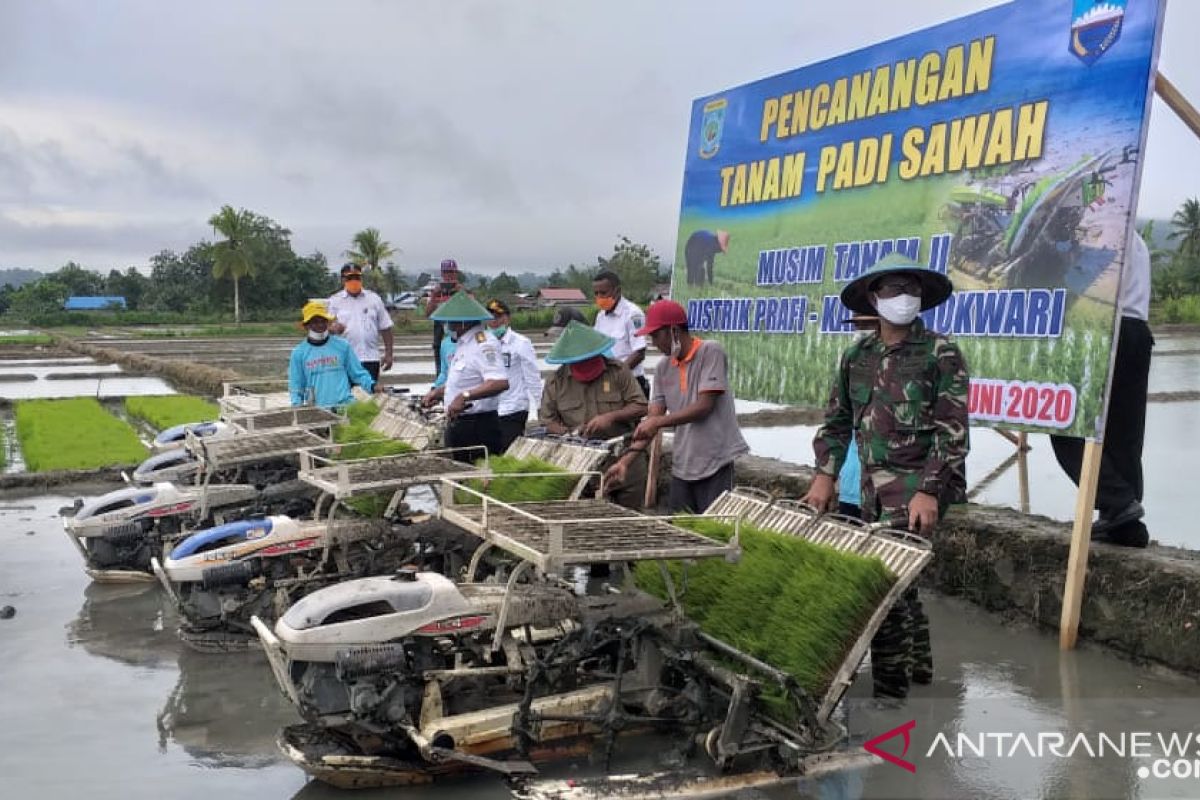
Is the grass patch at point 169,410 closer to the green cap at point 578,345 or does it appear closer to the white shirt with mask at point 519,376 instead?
the white shirt with mask at point 519,376

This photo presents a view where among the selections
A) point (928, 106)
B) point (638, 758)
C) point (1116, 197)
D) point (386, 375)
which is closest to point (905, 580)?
point (638, 758)

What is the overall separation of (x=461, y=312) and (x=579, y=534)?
347 centimetres

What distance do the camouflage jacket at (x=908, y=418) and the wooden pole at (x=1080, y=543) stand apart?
0.99m

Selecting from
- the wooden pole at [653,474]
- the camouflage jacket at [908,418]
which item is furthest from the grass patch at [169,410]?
the camouflage jacket at [908,418]

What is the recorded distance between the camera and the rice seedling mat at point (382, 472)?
4.98 meters

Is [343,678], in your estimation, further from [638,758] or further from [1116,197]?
[1116,197]

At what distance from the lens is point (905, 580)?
371cm

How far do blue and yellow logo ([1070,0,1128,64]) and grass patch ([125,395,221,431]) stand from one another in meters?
11.4

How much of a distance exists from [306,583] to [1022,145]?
4.16 meters

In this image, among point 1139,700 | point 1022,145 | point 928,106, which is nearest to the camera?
point 1139,700

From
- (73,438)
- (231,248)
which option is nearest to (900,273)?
(73,438)

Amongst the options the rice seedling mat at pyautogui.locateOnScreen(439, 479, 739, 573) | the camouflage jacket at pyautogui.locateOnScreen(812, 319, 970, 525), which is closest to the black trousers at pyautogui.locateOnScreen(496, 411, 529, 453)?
the rice seedling mat at pyautogui.locateOnScreen(439, 479, 739, 573)

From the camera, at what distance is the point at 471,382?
715 cm

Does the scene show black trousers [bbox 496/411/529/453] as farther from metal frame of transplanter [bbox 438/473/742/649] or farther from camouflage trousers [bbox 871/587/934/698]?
camouflage trousers [bbox 871/587/934/698]
